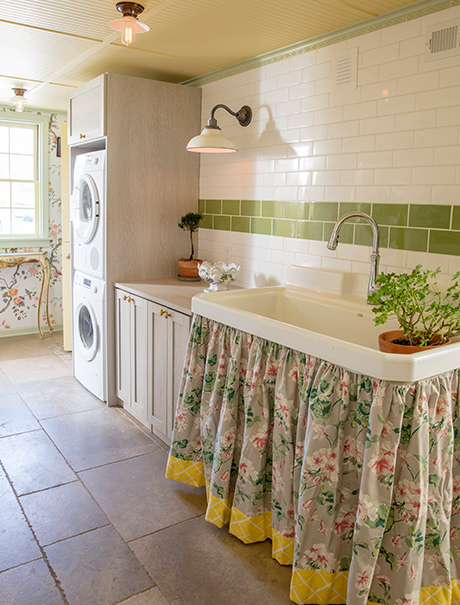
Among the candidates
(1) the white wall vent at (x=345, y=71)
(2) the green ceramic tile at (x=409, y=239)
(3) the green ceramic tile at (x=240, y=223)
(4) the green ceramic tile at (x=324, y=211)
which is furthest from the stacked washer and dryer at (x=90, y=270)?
(2) the green ceramic tile at (x=409, y=239)

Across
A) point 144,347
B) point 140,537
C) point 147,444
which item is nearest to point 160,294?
point 144,347

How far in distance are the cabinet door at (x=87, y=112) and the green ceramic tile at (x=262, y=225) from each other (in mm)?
1119

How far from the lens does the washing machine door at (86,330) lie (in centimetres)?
370

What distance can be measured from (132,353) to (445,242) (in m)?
1.95

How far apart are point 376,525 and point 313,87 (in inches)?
86.1

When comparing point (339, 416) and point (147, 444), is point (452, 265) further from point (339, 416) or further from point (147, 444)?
point (147, 444)

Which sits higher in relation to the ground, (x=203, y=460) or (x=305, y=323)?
(x=305, y=323)

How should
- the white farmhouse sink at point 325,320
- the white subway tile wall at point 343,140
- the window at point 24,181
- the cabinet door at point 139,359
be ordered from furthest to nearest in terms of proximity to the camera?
the window at point 24,181
the cabinet door at point 139,359
the white subway tile wall at point 343,140
the white farmhouse sink at point 325,320

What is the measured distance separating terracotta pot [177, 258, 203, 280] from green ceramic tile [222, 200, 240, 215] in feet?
1.30

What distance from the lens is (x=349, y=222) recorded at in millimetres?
2660

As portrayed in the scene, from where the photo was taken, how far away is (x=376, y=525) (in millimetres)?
1567

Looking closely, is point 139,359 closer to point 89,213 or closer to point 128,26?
point 89,213

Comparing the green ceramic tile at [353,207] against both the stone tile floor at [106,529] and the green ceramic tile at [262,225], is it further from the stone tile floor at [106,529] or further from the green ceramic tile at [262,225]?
the stone tile floor at [106,529]

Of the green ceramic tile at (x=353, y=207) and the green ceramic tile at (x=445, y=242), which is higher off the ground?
the green ceramic tile at (x=353, y=207)
